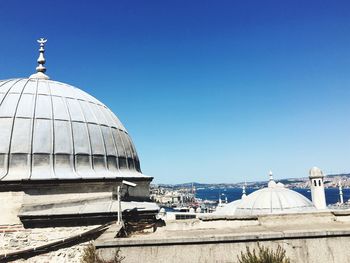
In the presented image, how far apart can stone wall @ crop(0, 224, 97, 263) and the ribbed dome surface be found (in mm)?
1681

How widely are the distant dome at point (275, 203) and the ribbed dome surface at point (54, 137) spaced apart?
1216 cm

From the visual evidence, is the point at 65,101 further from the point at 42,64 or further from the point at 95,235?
the point at 95,235

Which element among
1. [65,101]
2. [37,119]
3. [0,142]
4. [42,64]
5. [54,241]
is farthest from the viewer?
[42,64]

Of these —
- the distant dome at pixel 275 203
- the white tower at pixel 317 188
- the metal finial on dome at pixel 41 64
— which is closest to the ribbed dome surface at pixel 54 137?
the metal finial on dome at pixel 41 64

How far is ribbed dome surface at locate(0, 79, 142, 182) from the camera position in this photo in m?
11.8

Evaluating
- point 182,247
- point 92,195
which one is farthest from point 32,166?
point 182,247

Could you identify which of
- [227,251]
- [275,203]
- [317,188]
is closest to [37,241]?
[227,251]

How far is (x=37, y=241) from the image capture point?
1068 cm

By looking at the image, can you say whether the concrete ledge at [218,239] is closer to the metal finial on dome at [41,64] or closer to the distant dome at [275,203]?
the metal finial on dome at [41,64]

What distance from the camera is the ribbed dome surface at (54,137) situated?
11789mm

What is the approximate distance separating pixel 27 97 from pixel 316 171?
103 ft

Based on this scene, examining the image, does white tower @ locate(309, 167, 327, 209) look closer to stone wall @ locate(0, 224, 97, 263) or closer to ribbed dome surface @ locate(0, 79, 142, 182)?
ribbed dome surface @ locate(0, 79, 142, 182)

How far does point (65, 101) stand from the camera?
1402 cm

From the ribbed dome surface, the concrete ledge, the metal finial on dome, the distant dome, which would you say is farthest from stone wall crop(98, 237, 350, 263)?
the distant dome
